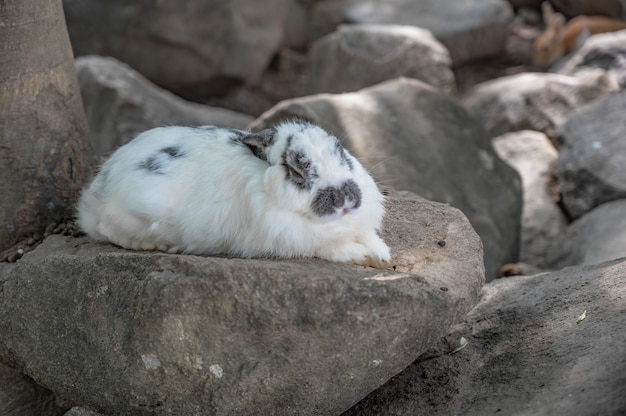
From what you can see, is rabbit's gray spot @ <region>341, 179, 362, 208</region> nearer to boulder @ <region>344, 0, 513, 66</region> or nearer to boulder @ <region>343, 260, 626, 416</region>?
boulder @ <region>343, 260, 626, 416</region>

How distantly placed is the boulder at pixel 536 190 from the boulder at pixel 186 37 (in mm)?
3806

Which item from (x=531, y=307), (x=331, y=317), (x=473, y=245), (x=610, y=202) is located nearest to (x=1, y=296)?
(x=331, y=317)

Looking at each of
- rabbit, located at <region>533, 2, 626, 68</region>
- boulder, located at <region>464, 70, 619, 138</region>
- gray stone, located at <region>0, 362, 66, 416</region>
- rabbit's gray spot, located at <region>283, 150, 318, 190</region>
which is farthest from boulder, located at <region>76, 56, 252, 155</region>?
rabbit, located at <region>533, 2, 626, 68</region>

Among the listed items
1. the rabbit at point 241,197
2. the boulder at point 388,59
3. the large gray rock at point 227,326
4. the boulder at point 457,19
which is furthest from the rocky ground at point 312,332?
the boulder at point 457,19

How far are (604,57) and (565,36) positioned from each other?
1575 mm

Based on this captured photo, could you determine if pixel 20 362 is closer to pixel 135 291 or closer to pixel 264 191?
pixel 135 291

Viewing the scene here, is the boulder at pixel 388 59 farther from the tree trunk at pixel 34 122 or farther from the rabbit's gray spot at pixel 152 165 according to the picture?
the rabbit's gray spot at pixel 152 165

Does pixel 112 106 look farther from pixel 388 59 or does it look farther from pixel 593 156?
pixel 593 156

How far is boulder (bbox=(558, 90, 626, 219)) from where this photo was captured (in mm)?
7250

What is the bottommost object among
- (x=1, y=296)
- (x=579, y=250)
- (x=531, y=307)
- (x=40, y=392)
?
(x=579, y=250)

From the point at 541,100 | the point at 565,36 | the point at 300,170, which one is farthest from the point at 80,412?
the point at 565,36

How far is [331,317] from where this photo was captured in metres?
3.43

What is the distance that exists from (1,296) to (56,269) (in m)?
0.38

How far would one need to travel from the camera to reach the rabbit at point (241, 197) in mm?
3805
